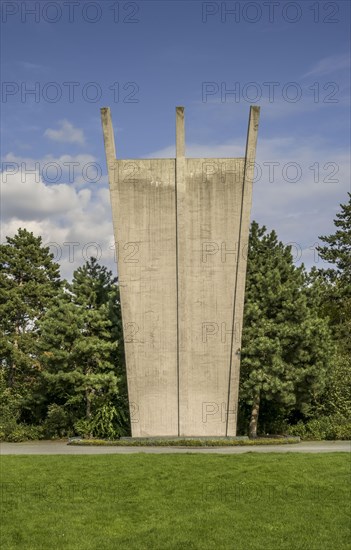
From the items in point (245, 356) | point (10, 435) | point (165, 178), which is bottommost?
point (10, 435)

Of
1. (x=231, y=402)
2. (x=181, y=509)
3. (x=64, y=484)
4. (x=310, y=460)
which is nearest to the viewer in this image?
(x=181, y=509)

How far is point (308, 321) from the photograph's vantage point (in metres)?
21.2

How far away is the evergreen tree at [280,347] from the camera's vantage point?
20625 mm

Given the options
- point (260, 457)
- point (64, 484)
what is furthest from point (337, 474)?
point (64, 484)

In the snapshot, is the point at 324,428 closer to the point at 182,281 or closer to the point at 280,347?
the point at 280,347

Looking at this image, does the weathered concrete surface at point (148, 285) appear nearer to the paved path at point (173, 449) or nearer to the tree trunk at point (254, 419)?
the paved path at point (173, 449)

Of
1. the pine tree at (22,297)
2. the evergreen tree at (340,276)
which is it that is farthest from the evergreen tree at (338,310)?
the pine tree at (22,297)

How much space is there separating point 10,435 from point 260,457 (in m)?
11.7

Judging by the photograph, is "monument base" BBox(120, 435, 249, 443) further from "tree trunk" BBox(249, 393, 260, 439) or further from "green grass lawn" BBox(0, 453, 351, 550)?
"green grass lawn" BBox(0, 453, 351, 550)

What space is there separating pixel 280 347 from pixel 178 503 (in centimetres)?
1122

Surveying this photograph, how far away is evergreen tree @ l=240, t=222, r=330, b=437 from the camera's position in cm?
2062

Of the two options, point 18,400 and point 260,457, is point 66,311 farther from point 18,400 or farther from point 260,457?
point 260,457

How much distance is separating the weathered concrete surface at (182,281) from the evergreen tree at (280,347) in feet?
3.26

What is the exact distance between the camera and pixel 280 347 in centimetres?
2084
